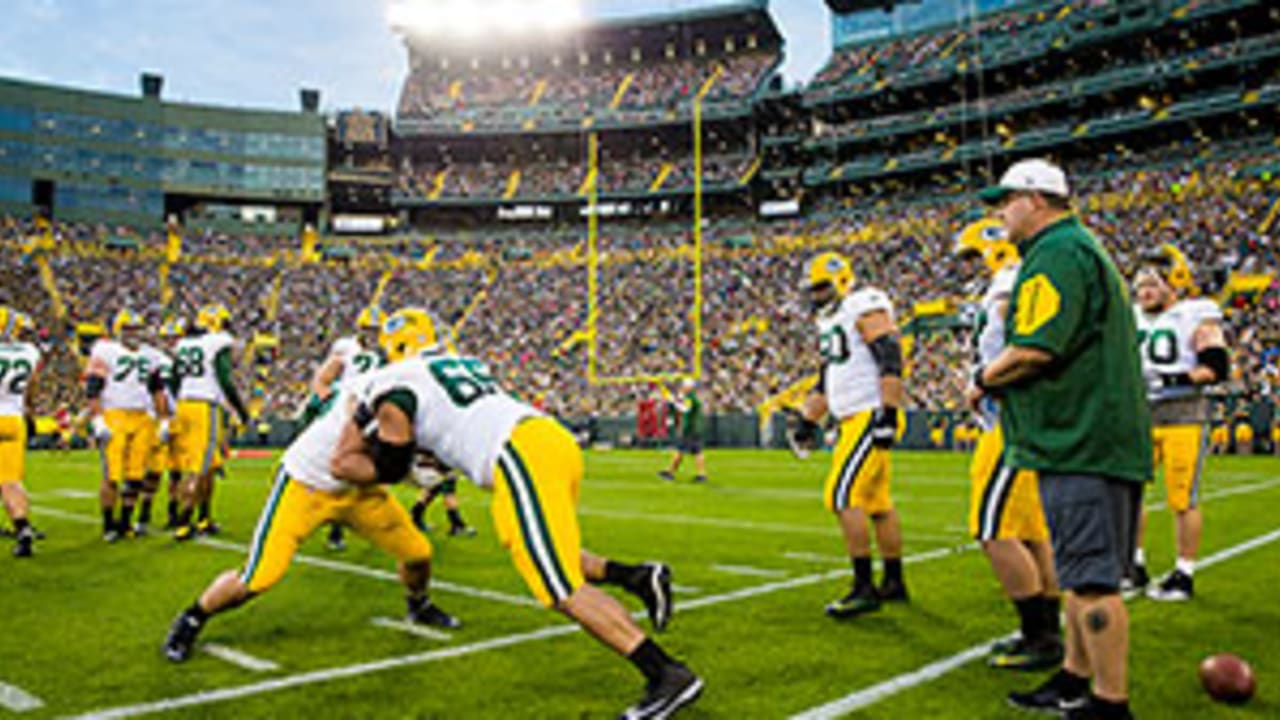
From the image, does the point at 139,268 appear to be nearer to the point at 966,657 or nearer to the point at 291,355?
the point at 291,355

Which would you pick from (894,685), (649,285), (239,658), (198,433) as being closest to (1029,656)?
(894,685)

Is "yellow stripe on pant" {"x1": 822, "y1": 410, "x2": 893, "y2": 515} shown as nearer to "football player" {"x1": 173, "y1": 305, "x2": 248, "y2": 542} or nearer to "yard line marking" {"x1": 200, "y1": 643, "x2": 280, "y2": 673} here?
"yard line marking" {"x1": 200, "y1": 643, "x2": 280, "y2": 673}

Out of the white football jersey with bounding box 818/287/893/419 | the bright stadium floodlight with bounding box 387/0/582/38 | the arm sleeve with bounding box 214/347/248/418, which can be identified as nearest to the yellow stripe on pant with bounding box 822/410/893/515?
the white football jersey with bounding box 818/287/893/419

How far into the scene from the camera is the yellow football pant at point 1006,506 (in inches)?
166

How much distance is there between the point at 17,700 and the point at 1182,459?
643cm

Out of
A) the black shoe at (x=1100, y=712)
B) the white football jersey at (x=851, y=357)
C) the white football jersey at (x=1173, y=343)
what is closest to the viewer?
the black shoe at (x=1100, y=712)

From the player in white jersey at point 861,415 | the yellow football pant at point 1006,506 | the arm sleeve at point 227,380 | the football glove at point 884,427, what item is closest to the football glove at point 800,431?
the player in white jersey at point 861,415

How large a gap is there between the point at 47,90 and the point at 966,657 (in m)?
58.8

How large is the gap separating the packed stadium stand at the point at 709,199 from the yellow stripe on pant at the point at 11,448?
78.0 feet

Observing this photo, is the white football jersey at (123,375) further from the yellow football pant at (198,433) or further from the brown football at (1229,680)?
the brown football at (1229,680)

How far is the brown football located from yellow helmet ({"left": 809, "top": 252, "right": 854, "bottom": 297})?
2.77 metres

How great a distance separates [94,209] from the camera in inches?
1954

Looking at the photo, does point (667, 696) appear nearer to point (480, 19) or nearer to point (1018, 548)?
point (1018, 548)

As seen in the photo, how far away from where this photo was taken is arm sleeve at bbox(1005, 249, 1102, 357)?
283cm
